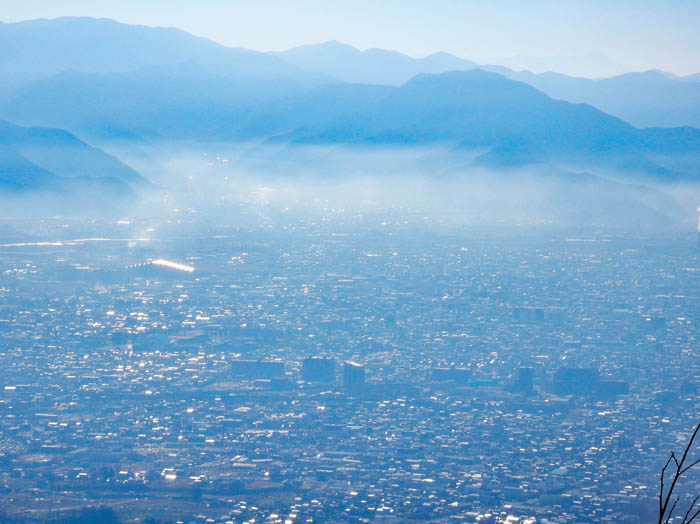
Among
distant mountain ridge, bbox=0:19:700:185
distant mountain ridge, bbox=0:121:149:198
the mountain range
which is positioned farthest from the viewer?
distant mountain ridge, bbox=0:19:700:185

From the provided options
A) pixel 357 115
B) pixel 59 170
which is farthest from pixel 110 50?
pixel 59 170

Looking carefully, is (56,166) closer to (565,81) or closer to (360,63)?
(360,63)

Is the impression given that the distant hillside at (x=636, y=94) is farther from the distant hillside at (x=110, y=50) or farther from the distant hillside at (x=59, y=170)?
the distant hillside at (x=59, y=170)

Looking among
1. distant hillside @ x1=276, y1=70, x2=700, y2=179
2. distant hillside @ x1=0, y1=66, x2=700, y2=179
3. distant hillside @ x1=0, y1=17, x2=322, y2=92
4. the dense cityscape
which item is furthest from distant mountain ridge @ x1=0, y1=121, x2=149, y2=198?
distant hillside @ x1=0, y1=17, x2=322, y2=92

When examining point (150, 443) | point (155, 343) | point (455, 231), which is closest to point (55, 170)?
point (455, 231)

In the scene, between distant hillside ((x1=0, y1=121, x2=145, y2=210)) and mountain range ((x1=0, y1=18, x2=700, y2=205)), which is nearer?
distant hillside ((x1=0, y1=121, x2=145, y2=210))

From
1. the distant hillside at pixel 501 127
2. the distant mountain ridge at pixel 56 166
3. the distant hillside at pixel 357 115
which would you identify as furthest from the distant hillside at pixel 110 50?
the distant mountain ridge at pixel 56 166

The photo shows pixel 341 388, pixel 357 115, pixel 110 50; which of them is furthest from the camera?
pixel 110 50

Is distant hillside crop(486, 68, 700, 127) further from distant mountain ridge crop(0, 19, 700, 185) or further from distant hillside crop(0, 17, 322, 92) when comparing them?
distant hillside crop(0, 17, 322, 92)

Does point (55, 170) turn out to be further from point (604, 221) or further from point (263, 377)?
point (263, 377)
